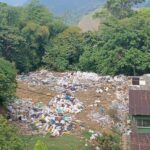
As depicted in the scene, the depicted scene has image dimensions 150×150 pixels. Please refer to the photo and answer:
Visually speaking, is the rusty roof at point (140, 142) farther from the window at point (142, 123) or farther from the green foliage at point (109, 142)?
the window at point (142, 123)

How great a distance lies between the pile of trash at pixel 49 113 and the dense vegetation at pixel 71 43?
22.3 ft

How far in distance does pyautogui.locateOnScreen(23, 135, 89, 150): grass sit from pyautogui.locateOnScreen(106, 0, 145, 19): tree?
1805cm

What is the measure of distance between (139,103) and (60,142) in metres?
3.53

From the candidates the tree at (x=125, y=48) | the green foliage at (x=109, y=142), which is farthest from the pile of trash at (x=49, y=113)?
the tree at (x=125, y=48)

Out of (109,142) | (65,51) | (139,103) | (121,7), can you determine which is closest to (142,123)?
(139,103)

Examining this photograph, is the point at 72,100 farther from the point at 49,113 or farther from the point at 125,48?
the point at 125,48

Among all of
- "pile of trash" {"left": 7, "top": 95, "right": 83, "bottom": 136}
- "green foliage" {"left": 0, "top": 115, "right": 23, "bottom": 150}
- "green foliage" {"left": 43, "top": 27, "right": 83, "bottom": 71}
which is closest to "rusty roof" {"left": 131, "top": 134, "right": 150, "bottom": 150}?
"green foliage" {"left": 0, "top": 115, "right": 23, "bottom": 150}

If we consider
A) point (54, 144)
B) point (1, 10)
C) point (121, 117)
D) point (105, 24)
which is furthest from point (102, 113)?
point (1, 10)

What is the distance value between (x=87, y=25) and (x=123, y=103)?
35.4 meters

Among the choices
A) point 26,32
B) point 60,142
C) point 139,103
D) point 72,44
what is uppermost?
point 26,32

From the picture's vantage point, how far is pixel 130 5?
34.2m

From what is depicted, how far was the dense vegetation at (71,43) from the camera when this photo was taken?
27906 millimetres

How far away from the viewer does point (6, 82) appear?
17.8 m

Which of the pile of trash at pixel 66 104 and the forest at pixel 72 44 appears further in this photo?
the forest at pixel 72 44
